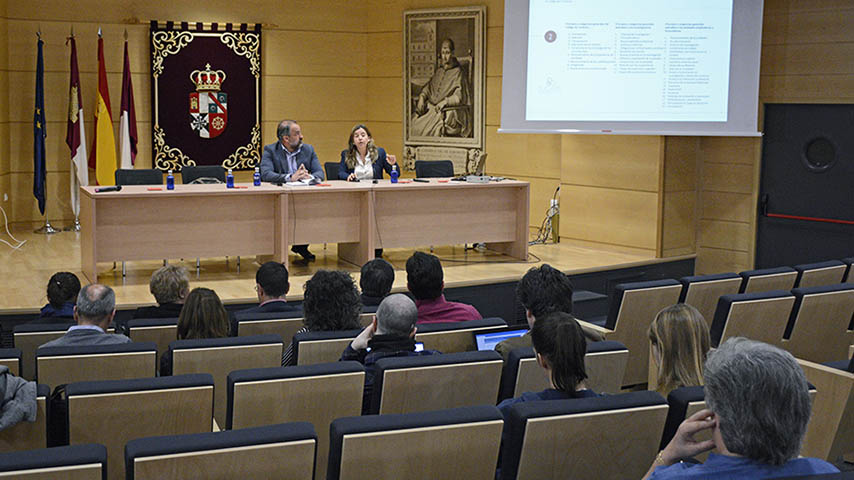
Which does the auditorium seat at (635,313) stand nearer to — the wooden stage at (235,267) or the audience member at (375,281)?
the audience member at (375,281)

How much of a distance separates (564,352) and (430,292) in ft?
5.78

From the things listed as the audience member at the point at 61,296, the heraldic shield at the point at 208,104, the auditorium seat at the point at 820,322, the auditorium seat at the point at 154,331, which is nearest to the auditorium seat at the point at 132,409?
the auditorium seat at the point at 154,331

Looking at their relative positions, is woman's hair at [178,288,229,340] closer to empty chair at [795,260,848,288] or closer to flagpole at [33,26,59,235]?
empty chair at [795,260,848,288]

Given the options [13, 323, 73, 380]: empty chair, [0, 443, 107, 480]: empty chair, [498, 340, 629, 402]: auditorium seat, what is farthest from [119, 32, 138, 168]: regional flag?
[0, 443, 107, 480]: empty chair

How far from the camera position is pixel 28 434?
9.14 ft

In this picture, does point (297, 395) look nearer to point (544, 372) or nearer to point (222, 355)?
point (222, 355)

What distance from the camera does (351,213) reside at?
730 cm

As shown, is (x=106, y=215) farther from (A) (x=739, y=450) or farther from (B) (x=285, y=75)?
(A) (x=739, y=450)

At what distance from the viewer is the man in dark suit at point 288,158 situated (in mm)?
7406

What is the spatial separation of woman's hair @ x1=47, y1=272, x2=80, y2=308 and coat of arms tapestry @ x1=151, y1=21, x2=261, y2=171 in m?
5.62

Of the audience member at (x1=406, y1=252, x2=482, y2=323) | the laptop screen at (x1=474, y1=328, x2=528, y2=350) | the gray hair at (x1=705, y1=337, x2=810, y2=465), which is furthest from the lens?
the audience member at (x1=406, y1=252, x2=482, y2=323)

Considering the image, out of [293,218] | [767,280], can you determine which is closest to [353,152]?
[293,218]

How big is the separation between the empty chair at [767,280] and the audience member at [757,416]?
11.4ft

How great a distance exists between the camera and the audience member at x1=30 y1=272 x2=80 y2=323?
4680mm
